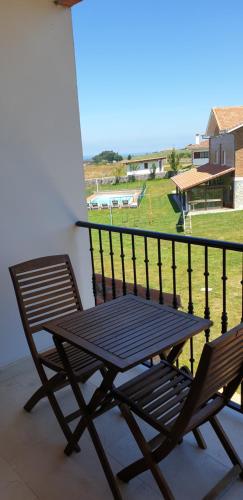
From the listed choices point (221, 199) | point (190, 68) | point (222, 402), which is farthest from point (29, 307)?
point (190, 68)

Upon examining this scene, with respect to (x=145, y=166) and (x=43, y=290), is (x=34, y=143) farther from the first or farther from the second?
(x=145, y=166)

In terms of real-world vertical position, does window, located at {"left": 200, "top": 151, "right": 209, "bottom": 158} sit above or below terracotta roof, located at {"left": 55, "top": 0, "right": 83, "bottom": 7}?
below

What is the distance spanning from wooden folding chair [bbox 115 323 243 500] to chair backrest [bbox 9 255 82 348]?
748mm

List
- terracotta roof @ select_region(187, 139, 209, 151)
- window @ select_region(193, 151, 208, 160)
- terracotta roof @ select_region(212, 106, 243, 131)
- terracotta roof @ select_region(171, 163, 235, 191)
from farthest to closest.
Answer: window @ select_region(193, 151, 208, 160) < terracotta roof @ select_region(187, 139, 209, 151) < terracotta roof @ select_region(171, 163, 235, 191) < terracotta roof @ select_region(212, 106, 243, 131)

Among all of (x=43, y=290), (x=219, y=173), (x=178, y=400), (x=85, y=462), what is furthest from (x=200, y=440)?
(x=219, y=173)

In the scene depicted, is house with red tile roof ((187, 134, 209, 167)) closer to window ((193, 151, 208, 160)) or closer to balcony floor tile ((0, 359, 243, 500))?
window ((193, 151, 208, 160))

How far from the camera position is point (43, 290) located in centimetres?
232

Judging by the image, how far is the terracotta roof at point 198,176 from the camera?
23375 millimetres

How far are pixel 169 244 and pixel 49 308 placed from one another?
695 inches

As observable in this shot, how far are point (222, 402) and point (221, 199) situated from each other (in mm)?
25365

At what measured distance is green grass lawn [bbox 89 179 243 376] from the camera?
14.3 m

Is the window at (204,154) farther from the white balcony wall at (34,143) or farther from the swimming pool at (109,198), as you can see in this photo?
the white balcony wall at (34,143)

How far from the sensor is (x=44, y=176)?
2936 mm

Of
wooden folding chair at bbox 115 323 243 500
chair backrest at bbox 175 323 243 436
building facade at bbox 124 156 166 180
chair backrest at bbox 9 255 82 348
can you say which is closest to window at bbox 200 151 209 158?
building facade at bbox 124 156 166 180
